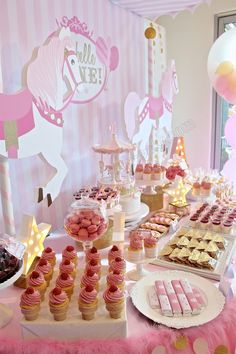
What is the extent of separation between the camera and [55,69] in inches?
58.4

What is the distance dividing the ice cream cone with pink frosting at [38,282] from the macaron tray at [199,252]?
0.47 meters

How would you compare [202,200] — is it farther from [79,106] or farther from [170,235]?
[79,106]

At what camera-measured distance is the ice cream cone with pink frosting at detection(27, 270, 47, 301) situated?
974 mm

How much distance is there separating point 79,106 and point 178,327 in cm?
126

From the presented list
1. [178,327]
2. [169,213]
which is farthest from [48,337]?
[169,213]

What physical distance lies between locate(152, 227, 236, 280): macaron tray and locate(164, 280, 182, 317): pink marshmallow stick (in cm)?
15

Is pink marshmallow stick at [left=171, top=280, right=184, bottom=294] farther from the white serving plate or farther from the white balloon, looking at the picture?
the white balloon

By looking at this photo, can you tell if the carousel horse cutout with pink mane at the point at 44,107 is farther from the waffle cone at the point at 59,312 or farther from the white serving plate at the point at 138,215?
the waffle cone at the point at 59,312

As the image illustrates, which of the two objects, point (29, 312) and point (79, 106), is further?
point (79, 106)

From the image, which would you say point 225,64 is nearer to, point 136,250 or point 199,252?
point 199,252

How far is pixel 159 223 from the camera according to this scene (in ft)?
5.24

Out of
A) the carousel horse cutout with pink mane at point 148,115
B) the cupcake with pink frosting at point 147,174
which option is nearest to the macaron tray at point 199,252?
the cupcake with pink frosting at point 147,174

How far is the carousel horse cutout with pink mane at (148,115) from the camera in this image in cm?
210

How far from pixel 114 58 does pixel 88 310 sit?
5.19 feet
